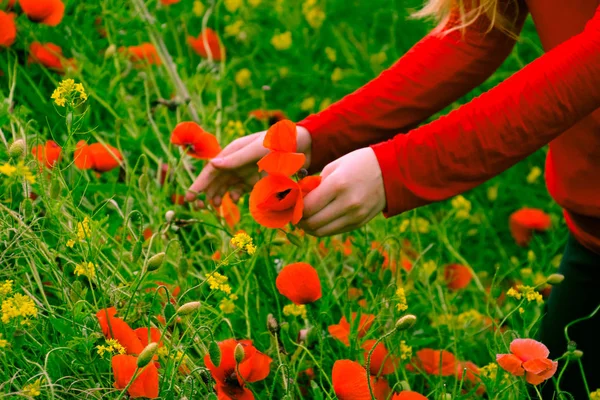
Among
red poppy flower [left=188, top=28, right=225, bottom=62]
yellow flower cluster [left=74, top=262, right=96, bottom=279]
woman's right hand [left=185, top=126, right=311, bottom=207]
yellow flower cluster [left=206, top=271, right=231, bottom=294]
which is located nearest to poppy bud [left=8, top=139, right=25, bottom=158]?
yellow flower cluster [left=74, top=262, right=96, bottom=279]

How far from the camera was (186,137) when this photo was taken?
123 cm

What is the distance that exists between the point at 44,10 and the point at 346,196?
0.78 m

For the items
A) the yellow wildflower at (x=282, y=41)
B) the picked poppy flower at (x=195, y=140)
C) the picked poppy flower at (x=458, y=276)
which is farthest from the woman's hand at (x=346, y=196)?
the yellow wildflower at (x=282, y=41)

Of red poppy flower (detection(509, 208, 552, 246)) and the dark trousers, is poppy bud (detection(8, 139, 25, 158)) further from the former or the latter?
red poppy flower (detection(509, 208, 552, 246))

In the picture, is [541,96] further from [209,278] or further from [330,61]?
[330,61]

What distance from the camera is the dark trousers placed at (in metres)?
1.27

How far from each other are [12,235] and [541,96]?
23.6 inches

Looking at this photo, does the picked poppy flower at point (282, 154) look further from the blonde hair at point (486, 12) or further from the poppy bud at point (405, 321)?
the blonde hair at point (486, 12)

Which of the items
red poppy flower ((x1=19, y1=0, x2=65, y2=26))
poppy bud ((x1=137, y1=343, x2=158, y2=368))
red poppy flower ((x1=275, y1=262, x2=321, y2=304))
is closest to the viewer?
poppy bud ((x1=137, y1=343, x2=158, y2=368))

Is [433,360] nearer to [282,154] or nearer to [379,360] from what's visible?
Result: [379,360]

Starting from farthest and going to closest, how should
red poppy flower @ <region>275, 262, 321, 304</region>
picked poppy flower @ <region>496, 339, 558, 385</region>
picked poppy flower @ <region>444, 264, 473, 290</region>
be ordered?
picked poppy flower @ <region>444, 264, 473, 290</region>
red poppy flower @ <region>275, 262, 321, 304</region>
picked poppy flower @ <region>496, 339, 558, 385</region>

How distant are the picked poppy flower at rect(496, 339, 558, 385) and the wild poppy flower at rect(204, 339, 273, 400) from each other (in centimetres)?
27

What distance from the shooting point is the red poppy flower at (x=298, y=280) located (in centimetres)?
100

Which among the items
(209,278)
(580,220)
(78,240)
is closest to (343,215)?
(209,278)
